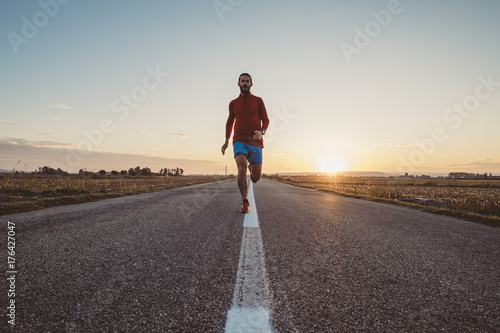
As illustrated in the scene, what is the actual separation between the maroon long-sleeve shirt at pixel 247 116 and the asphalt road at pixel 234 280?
255cm

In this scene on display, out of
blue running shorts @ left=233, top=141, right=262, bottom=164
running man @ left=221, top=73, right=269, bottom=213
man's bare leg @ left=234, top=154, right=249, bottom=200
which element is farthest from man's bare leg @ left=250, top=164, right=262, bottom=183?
man's bare leg @ left=234, top=154, right=249, bottom=200

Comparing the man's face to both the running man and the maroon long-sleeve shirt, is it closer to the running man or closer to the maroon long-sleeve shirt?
the running man

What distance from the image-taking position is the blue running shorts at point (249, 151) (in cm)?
555

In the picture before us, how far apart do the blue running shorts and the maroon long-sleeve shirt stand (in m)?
0.09

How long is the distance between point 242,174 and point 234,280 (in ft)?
11.5

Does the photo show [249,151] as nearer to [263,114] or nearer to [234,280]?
[263,114]

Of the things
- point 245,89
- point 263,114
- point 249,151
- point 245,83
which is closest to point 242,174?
point 249,151

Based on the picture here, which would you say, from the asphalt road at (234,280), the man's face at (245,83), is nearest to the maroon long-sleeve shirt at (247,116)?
the man's face at (245,83)

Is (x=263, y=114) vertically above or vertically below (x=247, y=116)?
above

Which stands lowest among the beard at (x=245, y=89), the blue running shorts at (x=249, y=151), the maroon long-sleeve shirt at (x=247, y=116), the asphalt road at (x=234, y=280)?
the asphalt road at (x=234, y=280)

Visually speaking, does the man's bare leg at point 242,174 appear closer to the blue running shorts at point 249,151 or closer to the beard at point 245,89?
the blue running shorts at point 249,151

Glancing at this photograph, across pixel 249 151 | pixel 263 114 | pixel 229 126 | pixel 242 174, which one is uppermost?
pixel 263 114

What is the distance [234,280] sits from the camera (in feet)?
5.93

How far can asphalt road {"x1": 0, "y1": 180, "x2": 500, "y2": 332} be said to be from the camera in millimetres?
1313
